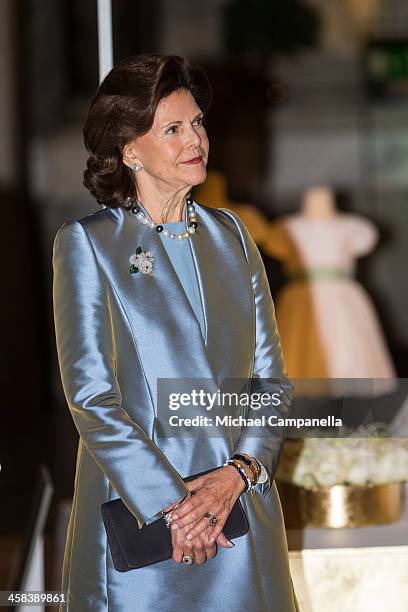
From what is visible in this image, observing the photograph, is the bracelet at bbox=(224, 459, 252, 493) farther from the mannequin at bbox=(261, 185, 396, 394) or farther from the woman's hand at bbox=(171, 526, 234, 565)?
the mannequin at bbox=(261, 185, 396, 394)

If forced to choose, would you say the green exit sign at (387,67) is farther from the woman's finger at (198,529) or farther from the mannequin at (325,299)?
the woman's finger at (198,529)

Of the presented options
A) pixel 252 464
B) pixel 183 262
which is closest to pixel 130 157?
pixel 183 262

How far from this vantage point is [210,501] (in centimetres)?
152

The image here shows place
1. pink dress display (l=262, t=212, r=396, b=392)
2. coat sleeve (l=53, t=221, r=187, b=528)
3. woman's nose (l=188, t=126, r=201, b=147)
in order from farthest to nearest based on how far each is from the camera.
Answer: pink dress display (l=262, t=212, r=396, b=392) < woman's nose (l=188, t=126, r=201, b=147) < coat sleeve (l=53, t=221, r=187, b=528)

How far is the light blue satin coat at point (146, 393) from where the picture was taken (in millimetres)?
1512

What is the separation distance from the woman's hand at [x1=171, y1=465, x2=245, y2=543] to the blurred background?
4.73 metres

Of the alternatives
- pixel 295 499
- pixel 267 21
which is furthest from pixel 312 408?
pixel 267 21

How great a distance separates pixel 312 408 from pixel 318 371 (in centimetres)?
282

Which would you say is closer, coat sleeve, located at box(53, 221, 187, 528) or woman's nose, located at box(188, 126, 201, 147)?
coat sleeve, located at box(53, 221, 187, 528)

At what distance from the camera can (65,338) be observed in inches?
60.6

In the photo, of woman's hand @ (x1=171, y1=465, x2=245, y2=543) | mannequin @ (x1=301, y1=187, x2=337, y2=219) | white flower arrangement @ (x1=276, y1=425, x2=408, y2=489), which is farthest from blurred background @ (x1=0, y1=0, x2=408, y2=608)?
woman's hand @ (x1=171, y1=465, x2=245, y2=543)

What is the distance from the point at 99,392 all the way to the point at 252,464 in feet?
0.92

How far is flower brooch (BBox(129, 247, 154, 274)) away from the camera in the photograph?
1584 millimetres

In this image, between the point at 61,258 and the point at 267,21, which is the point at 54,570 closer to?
the point at 61,258
